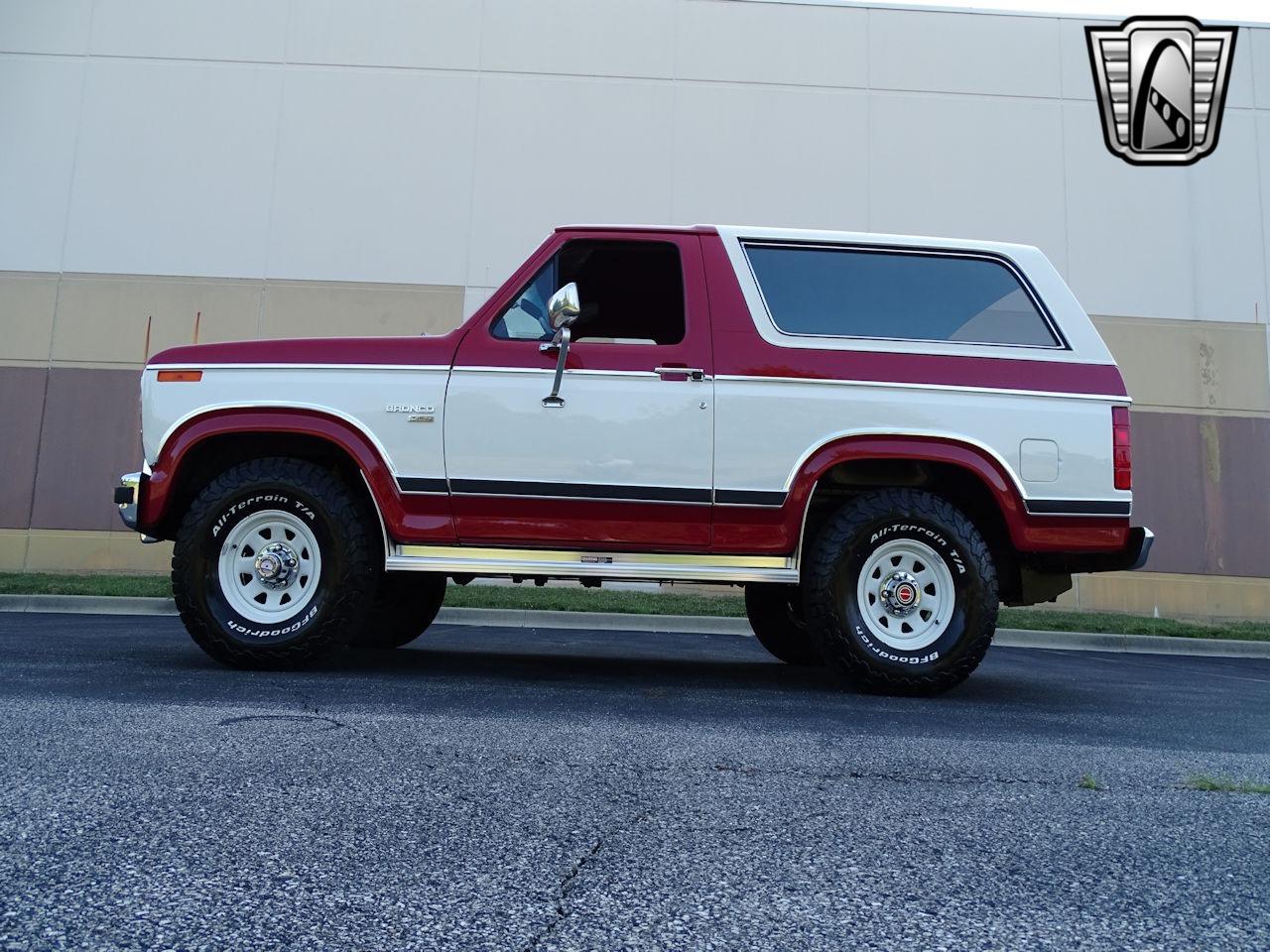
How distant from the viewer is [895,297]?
15.4 ft

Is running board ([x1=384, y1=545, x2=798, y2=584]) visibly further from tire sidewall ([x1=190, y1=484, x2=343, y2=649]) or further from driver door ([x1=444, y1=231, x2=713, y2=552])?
tire sidewall ([x1=190, y1=484, x2=343, y2=649])

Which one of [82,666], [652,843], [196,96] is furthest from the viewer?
[196,96]

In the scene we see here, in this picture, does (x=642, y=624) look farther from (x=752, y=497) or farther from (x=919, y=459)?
(x=919, y=459)

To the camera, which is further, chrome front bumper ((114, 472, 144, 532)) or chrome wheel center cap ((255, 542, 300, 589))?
chrome front bumper ((114, 472, 144, 532))

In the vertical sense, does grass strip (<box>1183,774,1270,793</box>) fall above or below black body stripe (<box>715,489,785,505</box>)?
below

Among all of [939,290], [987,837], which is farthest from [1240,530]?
[987,837]

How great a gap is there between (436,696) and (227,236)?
38.9ft

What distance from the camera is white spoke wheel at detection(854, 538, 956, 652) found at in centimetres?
426

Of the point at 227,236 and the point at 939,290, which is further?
the point at 227,236

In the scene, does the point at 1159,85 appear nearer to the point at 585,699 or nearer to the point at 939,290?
the point at 939,290

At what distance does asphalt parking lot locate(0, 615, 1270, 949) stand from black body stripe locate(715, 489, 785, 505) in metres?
0.94

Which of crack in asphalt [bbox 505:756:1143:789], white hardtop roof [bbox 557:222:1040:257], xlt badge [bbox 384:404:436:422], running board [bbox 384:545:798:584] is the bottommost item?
crack in asphalt [bbox 505:756:1143:789]

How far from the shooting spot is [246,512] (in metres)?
4.32
